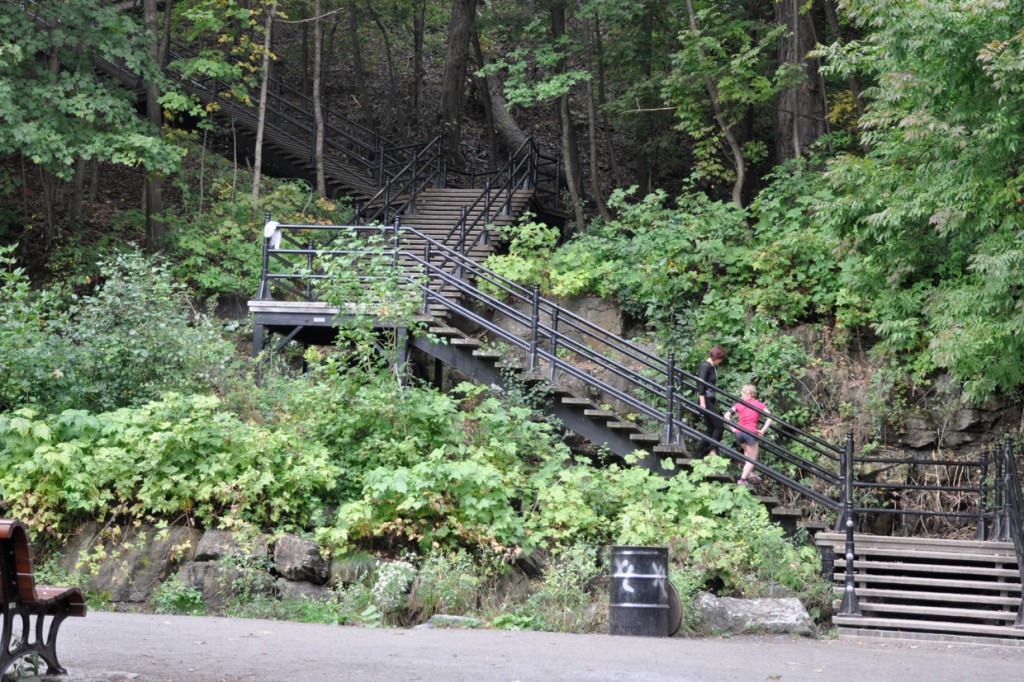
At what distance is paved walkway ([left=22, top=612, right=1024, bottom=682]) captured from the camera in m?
6.89

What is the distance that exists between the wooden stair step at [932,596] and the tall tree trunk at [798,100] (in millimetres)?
11409

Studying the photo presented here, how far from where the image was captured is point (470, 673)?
6996 millimetres

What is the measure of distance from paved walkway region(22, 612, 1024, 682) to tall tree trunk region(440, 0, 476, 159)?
57.9 feet

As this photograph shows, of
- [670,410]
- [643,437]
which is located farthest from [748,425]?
[643,437]

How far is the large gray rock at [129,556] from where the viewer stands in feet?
35.9

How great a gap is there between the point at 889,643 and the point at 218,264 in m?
14.9

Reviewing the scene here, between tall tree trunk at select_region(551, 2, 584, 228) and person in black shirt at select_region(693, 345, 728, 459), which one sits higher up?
tall tree trunk at select_region(551, 2, 584, 228)

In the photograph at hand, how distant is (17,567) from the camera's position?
6.05 m

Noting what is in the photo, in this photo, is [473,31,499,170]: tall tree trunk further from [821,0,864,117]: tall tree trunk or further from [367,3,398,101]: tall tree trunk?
[821,0,864,117]: tall tree trunk

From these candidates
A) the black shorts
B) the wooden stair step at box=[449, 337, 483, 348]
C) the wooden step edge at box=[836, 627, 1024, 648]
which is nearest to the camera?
the wooden step edge at box=[836, 627, 1024, 648]

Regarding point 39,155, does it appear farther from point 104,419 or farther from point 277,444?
point 277,444

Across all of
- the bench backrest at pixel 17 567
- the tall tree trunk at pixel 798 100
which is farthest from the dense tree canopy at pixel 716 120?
the bench backrest at pixel 17 567

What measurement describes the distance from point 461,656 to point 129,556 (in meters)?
4.84

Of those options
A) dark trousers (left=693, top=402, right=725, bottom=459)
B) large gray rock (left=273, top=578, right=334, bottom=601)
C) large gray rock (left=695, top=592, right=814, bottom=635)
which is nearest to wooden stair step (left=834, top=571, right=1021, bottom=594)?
large gray rock (left=695, top=592, right=814, bottom=635)
